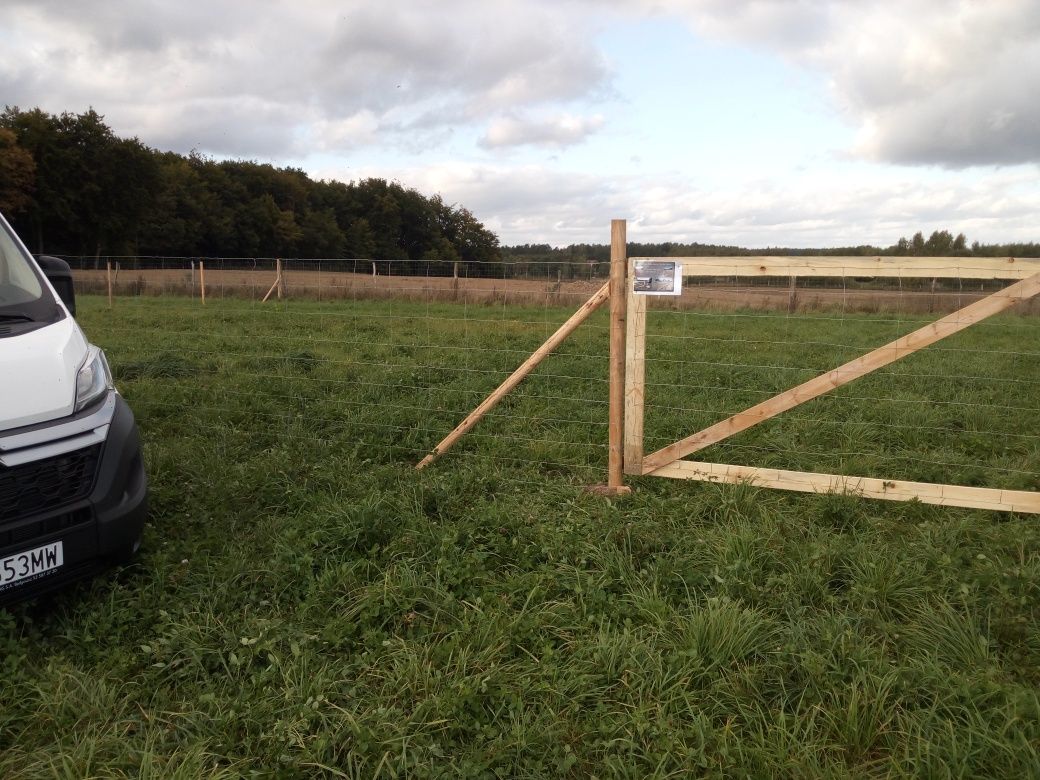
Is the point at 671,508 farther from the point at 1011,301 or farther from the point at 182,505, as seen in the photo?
the point at 182,505

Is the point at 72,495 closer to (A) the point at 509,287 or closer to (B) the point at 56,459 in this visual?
(B) the point at 56,459

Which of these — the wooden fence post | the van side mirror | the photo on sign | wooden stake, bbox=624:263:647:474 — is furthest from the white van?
the photo on sign

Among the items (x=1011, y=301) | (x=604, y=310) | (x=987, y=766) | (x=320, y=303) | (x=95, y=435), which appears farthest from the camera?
(x=320, y=303)

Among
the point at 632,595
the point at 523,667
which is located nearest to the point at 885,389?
the point at 632,595

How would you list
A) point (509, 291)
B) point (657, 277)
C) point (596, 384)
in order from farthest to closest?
point (509, 291) < point (596, 384) < point (657, 277)

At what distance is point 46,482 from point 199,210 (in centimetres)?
6272

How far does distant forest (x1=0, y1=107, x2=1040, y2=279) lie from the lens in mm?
39094

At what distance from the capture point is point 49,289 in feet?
12.1

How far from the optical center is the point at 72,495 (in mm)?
2967

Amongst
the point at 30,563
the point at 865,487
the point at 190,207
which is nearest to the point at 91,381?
the point at 30,563

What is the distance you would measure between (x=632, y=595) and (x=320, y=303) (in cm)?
1372

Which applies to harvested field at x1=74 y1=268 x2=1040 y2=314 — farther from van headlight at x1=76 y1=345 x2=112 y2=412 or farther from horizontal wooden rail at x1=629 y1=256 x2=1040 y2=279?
van headlight at x1=76 y1=345 x2=112 y2=412

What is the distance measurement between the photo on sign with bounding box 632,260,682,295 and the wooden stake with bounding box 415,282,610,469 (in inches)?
9.0

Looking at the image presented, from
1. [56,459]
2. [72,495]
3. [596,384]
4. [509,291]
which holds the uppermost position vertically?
[509,291]
